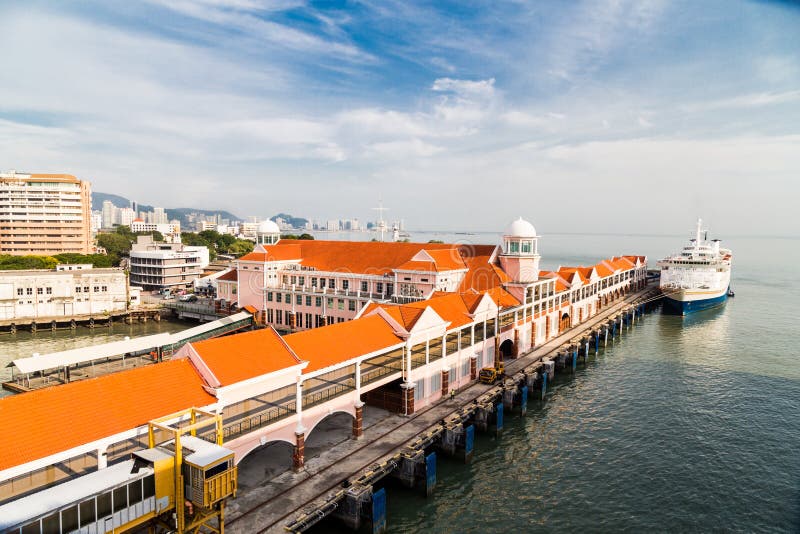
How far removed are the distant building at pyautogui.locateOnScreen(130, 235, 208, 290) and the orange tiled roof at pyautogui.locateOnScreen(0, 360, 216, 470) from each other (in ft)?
279

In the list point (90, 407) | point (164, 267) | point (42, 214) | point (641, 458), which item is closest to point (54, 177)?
point (42, 214)

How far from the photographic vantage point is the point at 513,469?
105 feet

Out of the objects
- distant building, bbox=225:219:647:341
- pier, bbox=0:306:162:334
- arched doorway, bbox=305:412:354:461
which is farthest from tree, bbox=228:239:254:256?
arched doorway, bbox=305:412:354:461

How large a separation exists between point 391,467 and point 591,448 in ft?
51.5

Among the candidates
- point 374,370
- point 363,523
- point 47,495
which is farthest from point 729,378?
point 47,495

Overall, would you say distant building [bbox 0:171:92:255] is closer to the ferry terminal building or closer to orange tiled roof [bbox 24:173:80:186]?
orange tiled roof [bbox 24:173:80:186]

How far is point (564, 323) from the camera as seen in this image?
67.2 metres

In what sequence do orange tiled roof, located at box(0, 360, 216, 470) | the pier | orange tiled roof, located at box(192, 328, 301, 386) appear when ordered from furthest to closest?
1. the pier
2. orange tiled roof, located at box(192, 328, 301, 386)
3. orange tiled roof, located at box(0, 360, 216, 470)

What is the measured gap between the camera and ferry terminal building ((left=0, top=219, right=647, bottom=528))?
64.4ft

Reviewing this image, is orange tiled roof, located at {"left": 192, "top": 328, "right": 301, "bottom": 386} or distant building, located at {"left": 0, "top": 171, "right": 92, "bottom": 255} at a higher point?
distant building, located at {"left": 0, "top": 171, "right": 92, "bottom": 255}

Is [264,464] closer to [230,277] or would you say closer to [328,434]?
[328,434]

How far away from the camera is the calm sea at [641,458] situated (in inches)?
1054

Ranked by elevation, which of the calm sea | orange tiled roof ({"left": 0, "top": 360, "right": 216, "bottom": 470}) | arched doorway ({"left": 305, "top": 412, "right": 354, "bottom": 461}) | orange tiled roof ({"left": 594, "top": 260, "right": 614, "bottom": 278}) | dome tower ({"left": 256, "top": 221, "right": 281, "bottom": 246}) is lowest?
the calm sea

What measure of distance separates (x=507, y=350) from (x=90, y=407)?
41.8 metres
